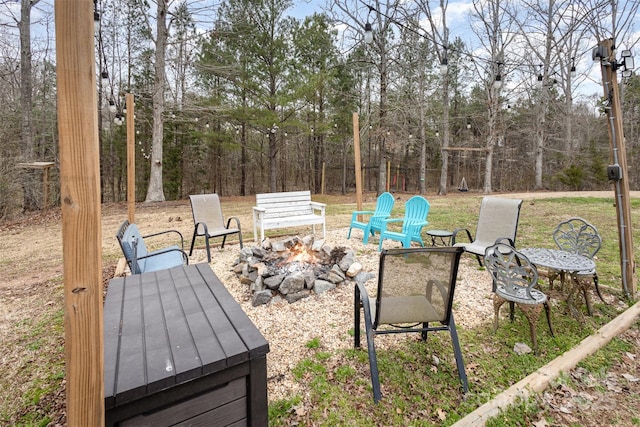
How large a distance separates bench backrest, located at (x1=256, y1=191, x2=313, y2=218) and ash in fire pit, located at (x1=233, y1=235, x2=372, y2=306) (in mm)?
1485

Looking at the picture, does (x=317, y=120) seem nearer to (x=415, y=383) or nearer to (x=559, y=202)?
(x=559, y=202)

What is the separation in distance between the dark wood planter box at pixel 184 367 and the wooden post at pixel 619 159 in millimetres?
3660

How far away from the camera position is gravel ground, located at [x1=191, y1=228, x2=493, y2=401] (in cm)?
218

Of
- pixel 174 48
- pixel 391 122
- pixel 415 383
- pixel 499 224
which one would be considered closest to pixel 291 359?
pixel 415 383

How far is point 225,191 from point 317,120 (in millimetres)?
6081

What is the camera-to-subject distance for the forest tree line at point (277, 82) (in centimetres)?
987

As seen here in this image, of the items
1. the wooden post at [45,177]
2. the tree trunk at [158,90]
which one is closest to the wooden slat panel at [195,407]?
the wooden post at [45,177]

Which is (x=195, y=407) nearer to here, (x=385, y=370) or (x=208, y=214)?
(x=385, y=370)

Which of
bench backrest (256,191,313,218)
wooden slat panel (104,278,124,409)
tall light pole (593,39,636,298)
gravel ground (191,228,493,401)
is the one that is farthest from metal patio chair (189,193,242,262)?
tall light pole (593,39,636,298)

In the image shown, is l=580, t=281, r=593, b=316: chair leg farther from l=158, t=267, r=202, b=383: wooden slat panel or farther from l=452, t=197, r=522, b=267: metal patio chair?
l=158, t=267, r=202, b=383: wooden slat panel

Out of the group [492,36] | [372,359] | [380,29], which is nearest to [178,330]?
[372,359]

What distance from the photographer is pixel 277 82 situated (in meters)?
→ 12.9

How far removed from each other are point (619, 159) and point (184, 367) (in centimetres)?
405

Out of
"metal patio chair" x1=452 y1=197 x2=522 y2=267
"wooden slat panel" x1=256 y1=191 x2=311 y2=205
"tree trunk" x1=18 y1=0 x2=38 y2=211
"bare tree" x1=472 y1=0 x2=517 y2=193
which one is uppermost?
"bare tree" x1=472 y1=0 x2=517 y2=193
